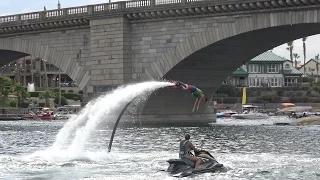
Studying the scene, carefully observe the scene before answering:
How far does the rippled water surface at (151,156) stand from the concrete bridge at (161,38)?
27.3 feet

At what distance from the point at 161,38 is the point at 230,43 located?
6.23 metres

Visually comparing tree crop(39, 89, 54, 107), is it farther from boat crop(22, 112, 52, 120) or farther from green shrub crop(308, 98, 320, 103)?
green shrub crop(308, 98, 320, 103)

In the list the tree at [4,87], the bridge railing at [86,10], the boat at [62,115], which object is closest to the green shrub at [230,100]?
the boat at [62,115]

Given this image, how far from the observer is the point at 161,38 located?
69.3 meters

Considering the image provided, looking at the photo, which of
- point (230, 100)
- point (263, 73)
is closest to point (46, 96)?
point (230, 100)

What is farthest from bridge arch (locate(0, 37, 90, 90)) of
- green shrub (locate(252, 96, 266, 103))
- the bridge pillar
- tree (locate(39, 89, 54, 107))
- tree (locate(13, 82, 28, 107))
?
green shrub (locate(252, 96, 266, 103))

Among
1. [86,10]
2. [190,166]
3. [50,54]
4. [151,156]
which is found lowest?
[151,156]

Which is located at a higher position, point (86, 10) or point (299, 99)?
point (86, 10)

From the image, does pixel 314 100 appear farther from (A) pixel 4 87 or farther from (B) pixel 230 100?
(A) pixel 4 87

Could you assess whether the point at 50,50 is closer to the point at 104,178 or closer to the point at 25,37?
the point at 25,37

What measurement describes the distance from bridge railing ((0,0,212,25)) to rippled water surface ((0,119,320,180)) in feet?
40.8

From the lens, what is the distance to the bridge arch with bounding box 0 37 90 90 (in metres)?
75.6

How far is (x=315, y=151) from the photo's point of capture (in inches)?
1849

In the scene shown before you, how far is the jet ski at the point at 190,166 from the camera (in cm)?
3366
